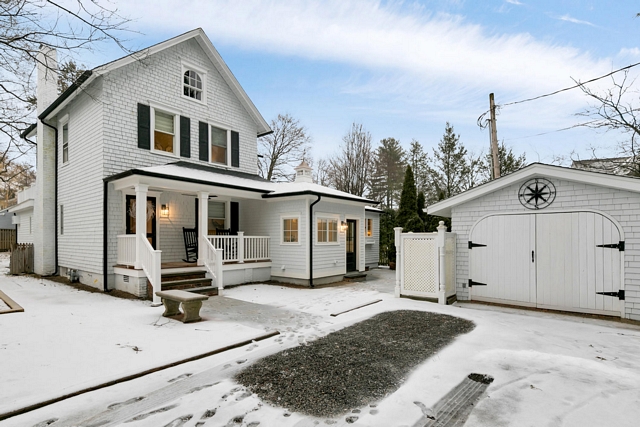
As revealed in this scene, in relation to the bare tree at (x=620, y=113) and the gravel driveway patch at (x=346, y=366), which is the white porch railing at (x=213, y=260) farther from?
the bare tree at (x=620, y=113)

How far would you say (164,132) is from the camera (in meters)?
10.2

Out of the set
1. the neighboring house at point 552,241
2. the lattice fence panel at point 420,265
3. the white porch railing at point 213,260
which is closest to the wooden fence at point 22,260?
the white porch railing at point 213,260

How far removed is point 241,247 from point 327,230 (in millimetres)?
2863

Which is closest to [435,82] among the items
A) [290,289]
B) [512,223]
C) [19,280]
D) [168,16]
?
[512,223]

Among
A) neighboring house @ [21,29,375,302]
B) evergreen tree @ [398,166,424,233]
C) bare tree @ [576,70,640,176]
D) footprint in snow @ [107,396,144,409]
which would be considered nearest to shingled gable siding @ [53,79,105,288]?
neighboring house @ [21,29,375,302]

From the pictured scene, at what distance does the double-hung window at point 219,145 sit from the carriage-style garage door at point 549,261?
8.69 meters

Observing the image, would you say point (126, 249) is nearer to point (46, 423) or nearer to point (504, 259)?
point (46, 423)

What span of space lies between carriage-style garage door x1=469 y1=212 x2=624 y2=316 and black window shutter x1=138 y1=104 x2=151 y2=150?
9335mm

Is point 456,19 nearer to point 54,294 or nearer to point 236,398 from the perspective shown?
point 236,398

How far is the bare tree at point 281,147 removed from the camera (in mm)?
25328

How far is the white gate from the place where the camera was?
25.0 ft

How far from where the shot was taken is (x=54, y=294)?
8055 millimetres

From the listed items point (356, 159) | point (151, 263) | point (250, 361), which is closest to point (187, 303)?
point (250, 361)

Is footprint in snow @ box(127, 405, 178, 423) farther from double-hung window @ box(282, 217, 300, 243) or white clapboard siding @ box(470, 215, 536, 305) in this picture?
double-hung window @ box(282, 217, 300, 243)
